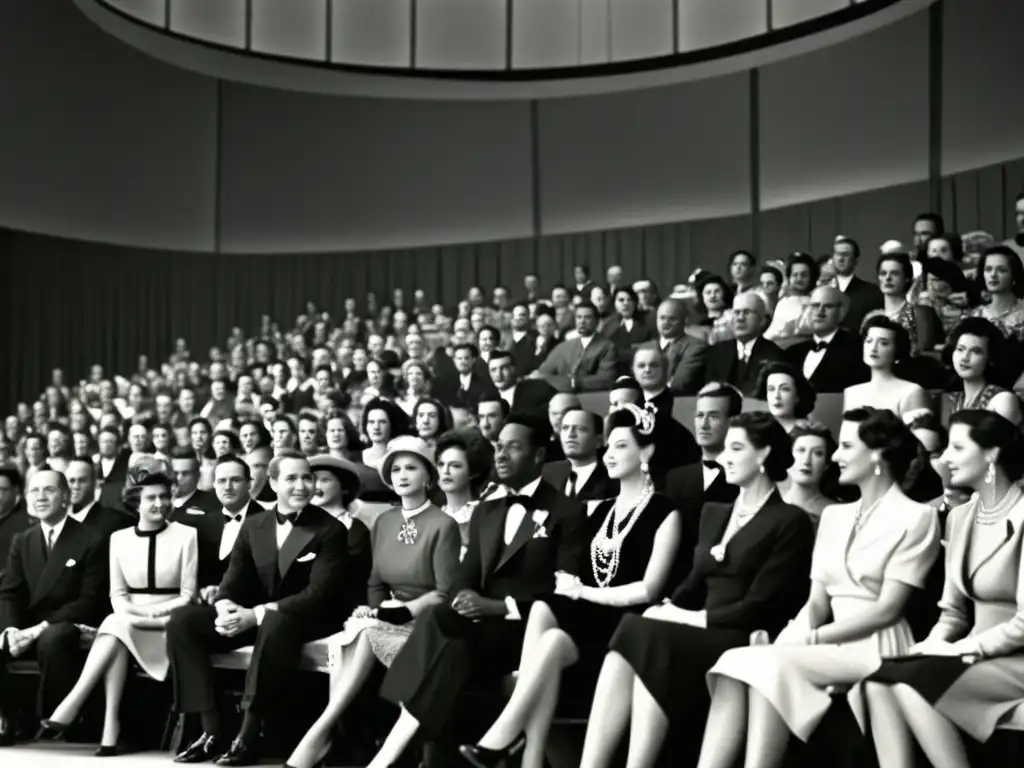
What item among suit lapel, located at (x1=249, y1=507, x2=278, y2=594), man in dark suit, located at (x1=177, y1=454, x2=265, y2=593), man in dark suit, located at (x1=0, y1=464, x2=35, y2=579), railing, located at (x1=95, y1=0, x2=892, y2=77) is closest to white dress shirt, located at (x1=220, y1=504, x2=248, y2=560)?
man in dark suit, located at (x1=177, y1=454, x2=265, y2=593)

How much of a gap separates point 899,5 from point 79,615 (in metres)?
12.4

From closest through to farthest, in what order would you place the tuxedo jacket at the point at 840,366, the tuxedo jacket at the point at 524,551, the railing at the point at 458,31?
the tuxedo jacket at the point at 524,551 < the tuxedo jacket at the point at 840,366 < the railing at the point at 458,31

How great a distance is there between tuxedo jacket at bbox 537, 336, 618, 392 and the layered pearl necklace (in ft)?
13.2

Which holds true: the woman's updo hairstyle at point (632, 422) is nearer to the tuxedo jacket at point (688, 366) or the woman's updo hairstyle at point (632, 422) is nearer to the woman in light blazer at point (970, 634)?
the woman in light blazer at point (970, 634)

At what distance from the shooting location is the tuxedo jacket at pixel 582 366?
970 cm

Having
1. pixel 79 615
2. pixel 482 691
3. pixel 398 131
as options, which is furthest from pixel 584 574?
pixel 398 131

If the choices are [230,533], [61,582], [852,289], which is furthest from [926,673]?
[852,289]

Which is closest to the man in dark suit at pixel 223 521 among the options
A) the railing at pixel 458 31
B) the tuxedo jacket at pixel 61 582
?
the tuxedo jacket at pixel 61 582

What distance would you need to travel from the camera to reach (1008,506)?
4.63m

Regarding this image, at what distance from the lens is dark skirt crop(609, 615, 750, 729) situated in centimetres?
473

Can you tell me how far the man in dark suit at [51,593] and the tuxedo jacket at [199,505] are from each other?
0.61 m

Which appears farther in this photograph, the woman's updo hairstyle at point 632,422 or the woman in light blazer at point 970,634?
the woman's updo hairstyle at point 632,422

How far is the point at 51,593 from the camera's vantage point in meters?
7.19

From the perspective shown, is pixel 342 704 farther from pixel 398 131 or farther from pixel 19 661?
pixel 398 131
